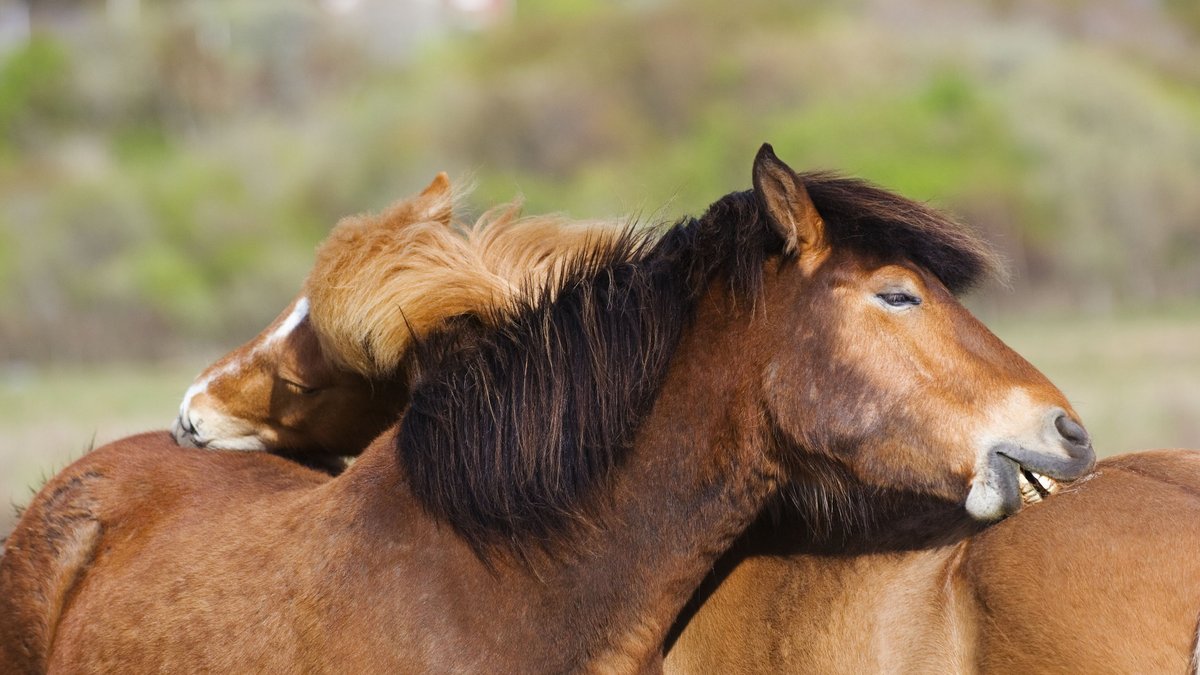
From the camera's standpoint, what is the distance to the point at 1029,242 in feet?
132

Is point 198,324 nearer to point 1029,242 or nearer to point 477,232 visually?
point 1029,242

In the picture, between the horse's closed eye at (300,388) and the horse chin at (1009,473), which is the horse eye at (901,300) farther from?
the horse's closed eye at (300,388)

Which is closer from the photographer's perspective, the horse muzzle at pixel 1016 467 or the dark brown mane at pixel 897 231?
the horse muzzle at pixel 1016 467

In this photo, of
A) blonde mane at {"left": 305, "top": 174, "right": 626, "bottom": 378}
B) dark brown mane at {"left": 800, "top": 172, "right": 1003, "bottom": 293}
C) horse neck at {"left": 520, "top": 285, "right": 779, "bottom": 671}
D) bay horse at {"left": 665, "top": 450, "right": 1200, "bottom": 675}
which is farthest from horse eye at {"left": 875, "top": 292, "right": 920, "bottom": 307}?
blonde mane at {"left": 305, "top": 174, "right": 626, "bottom": 378}

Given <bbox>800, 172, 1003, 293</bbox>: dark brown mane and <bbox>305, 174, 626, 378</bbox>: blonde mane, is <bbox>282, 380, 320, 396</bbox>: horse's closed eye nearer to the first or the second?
<bbox>305, 174, 626, 378</bbox>: blonde mane

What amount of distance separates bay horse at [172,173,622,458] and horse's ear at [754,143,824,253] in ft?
2.25

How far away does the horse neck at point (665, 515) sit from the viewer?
3518mm

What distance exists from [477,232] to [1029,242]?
126ft

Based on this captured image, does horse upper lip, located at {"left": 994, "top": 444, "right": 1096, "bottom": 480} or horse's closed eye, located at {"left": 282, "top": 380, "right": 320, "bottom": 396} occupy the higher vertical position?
horse's closed eye, located at {"left": 282, "top": 380, "right": 320, "bottom": 396}

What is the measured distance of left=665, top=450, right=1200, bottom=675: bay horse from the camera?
325 cm

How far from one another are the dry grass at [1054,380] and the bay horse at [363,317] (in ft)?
3.47

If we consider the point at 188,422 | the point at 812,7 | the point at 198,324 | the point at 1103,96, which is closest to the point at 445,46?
the point at 812,7

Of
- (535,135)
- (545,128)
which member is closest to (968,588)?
(535,135)

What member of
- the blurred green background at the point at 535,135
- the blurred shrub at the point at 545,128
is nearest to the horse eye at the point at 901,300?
the blurred green background at the point at 535,135
